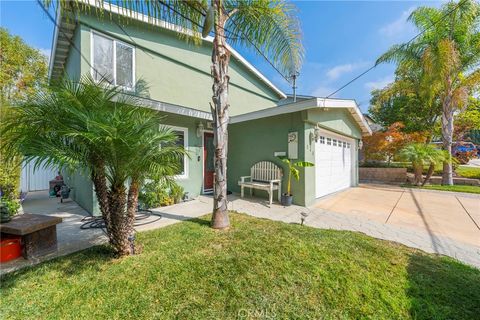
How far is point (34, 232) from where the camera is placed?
337 centimetres

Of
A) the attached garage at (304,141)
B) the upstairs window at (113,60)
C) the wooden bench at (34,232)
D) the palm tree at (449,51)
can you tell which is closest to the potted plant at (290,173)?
the attached garage at (304,141)

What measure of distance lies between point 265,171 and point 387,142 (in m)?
10.2

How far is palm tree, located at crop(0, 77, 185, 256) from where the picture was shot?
252 centimetres

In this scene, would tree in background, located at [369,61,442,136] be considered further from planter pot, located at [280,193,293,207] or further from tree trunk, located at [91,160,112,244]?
tree trunk, located at [91,160,112,244]

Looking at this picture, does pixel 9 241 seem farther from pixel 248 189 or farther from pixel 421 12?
pixel 421 12

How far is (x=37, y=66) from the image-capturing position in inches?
500

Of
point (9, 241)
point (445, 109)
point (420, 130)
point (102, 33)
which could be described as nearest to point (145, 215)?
point (9, 241)

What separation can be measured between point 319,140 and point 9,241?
8483 millimetres

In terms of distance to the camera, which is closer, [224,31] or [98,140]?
[98,140]

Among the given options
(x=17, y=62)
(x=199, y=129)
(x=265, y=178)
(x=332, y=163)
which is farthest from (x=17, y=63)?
(x=332, y=163)

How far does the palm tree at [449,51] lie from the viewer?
352 inches

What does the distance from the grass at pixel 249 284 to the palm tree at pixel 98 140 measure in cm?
71

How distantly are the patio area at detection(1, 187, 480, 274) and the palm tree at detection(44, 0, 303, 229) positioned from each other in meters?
1.94

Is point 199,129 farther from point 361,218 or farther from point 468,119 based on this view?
point 468,119
